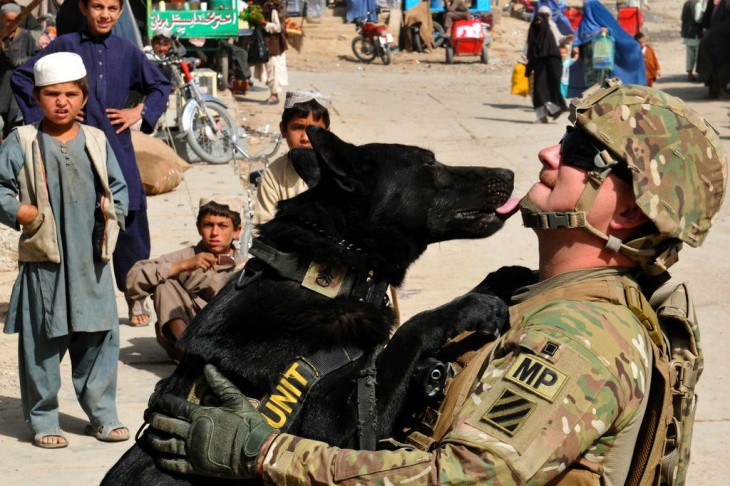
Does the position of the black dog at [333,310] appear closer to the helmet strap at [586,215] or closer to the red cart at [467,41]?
the helmet strap at [586,215]

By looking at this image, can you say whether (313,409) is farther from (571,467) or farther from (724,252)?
(724,252)

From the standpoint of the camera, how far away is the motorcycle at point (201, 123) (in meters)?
12.8

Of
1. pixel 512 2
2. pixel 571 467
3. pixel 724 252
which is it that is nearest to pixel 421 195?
pixel 571 467

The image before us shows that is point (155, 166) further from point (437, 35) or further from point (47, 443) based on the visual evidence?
point (437, 35)

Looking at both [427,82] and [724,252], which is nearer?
[724,252]

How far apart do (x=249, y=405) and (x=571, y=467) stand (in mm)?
808

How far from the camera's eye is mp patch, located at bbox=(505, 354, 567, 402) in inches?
92.3

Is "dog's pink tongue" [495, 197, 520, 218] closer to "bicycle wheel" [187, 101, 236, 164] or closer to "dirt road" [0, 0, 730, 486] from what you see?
"dirt road" [0, 0, 730, 486]

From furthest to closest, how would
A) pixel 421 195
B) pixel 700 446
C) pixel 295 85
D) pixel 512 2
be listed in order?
pixel 512 2
pixel 295 85
pixel 700 446
pixel 421 195

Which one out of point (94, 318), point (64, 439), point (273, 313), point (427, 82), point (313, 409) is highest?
point (273, 313)

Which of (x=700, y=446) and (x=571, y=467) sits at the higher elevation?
(x=571, y=467)

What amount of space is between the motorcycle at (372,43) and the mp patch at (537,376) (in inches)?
976

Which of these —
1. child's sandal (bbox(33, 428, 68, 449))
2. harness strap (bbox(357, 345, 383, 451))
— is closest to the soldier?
harness strap (bbox(357, 345, 383, 451))

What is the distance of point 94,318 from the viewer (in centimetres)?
537
